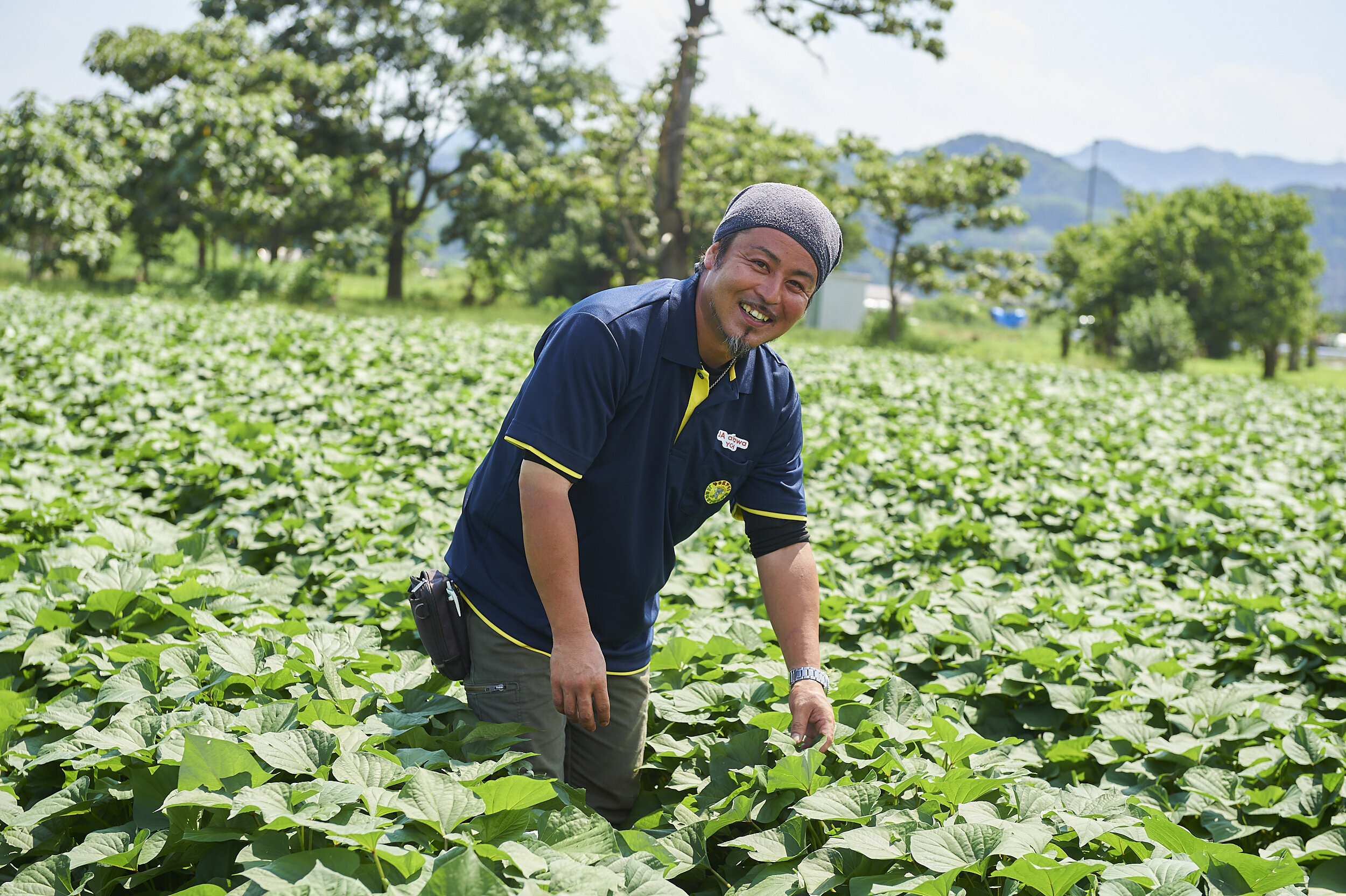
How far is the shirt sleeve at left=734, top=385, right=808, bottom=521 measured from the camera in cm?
275

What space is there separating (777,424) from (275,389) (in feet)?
21.3

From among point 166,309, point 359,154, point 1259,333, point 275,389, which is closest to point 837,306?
point 1259,333

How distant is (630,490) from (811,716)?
29.4 inches

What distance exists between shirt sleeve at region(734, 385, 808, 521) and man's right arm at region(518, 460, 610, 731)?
2.23 feet

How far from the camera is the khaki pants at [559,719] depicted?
99.3 inches

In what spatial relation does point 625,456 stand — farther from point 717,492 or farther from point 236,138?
point 236,138

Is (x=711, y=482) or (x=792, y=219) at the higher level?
(x=792, y=219)

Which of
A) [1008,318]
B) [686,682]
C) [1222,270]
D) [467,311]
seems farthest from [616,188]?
[1008,318]

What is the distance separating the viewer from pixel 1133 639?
4141mm

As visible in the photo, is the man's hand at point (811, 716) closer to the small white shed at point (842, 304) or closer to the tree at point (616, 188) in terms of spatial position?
the tree at point (616, 188)

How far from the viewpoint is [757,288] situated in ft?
7.76

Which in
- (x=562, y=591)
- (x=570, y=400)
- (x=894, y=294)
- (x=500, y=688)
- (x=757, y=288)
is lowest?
(x=500, y=688)

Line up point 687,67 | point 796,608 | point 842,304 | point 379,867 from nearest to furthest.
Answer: point 379,867, point 796,608, point 687,67, point 842,304

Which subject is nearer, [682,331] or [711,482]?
[682,331]
